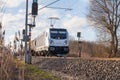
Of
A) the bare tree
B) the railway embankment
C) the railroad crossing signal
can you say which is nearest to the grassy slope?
the railway embankment

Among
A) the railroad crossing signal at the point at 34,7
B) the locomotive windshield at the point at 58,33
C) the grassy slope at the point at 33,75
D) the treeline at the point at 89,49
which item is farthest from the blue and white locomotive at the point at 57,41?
the grassy slope at the point at 33,75

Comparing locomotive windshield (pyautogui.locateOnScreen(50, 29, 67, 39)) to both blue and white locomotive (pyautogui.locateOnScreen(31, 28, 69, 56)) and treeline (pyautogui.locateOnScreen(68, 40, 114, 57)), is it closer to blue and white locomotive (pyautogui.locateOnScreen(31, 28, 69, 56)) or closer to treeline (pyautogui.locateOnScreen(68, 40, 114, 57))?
blue and white locomotive (pyautogui.locateOnScreen(31, 28, 69, 56))

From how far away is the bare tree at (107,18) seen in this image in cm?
5628

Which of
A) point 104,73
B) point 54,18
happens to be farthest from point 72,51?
point 104,73

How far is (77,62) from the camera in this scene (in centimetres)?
2759

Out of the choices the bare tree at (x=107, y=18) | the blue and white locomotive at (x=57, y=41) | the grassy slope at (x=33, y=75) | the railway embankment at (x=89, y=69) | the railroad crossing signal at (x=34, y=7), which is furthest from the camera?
the bare tree at (x=107, y=18)

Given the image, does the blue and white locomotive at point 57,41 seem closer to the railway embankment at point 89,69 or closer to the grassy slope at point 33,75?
the railway embankment at point 89,69

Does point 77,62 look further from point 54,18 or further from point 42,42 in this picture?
point 54,18

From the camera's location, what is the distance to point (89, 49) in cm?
7481

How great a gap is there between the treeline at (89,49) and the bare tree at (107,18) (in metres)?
3.03

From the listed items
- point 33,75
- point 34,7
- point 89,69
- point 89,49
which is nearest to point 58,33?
point 34,7

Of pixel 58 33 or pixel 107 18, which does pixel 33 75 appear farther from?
pixel 107 18

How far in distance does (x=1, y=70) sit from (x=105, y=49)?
52.7m

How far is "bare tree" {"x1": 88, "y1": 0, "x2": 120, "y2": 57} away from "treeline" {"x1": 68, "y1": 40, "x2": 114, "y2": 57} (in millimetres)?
3029
